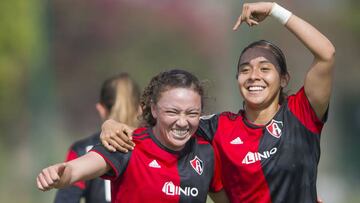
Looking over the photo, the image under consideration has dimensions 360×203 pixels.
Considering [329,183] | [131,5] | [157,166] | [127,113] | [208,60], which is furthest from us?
[131,5]

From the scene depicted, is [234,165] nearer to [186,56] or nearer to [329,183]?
[329,183]

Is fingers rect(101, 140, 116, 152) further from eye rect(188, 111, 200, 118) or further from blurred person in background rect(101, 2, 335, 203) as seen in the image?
eye rect(188, 111, 200, 118)

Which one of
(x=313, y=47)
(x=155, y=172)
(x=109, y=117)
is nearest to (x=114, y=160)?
(x=155, y=172)

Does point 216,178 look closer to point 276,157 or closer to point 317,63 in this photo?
point 276,157

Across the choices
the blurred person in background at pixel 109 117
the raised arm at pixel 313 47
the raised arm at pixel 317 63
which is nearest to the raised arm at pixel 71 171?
the raised arm at pixel 313 47

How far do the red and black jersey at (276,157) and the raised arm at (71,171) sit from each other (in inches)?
28.8

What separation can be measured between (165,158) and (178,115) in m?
0.25

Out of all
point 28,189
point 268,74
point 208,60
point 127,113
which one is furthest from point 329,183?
point 268,74

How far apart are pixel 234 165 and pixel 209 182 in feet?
0.58

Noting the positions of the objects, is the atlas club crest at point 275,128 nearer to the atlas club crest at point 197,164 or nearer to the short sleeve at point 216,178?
the short sleeve at point 216,178

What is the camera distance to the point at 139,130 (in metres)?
4.59

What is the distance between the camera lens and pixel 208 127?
4828 mm

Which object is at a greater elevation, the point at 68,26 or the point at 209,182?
the point at 68,26

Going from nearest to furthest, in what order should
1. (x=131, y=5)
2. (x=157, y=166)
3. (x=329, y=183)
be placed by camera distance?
(x=157, y=166)
(x=329, y=183)
(x=131, y=5)
